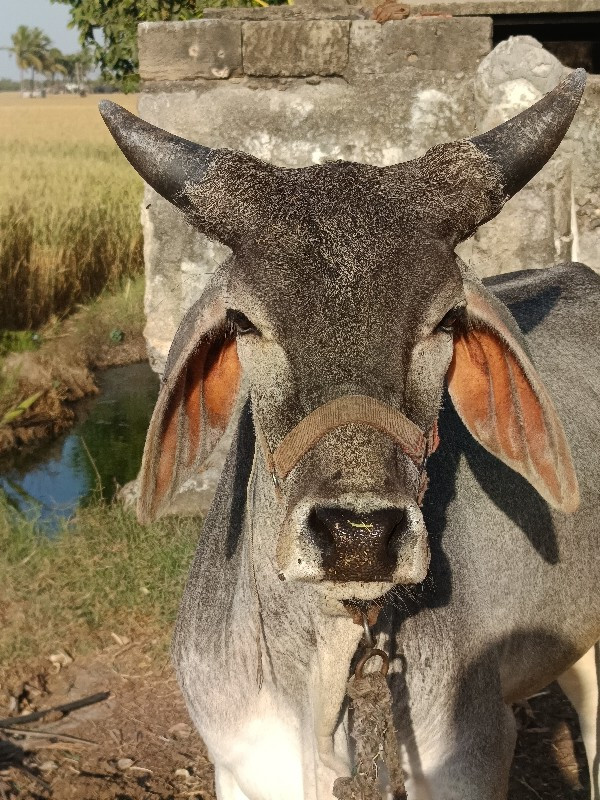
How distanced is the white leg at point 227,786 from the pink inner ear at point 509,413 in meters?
1.10

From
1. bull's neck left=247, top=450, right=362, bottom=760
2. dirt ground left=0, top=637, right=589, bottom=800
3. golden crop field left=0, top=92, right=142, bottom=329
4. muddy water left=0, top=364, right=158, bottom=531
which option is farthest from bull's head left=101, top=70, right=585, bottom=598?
golden crop field left=0, top=92, right=142, bottom=329

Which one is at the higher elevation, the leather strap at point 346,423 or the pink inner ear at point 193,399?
the leather strap at point 346,423

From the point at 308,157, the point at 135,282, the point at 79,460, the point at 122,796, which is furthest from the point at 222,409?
the point at 135,282

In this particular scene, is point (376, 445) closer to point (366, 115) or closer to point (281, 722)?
point (281, 722)

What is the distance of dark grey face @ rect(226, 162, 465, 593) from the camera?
1776 mm

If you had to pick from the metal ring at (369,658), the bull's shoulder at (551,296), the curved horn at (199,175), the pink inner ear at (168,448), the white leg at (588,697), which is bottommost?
the white leg at (588,697)

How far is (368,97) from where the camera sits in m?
4.79

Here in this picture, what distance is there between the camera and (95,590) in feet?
16.4

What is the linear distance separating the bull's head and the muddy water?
A: 12.1 feet

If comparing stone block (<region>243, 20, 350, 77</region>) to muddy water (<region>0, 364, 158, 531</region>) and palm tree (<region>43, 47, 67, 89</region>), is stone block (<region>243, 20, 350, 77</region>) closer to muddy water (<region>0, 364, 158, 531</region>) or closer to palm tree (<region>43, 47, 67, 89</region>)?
muddy water (<region>0, 364, 158, 531</region>)

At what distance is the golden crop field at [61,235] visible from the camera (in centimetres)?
1053

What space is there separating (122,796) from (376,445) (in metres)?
2.47

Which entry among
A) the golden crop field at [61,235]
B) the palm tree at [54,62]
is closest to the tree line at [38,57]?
the palm tree at [54,62]

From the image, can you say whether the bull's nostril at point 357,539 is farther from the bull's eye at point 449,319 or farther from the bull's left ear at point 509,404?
the bull's left ear at point 509,404
